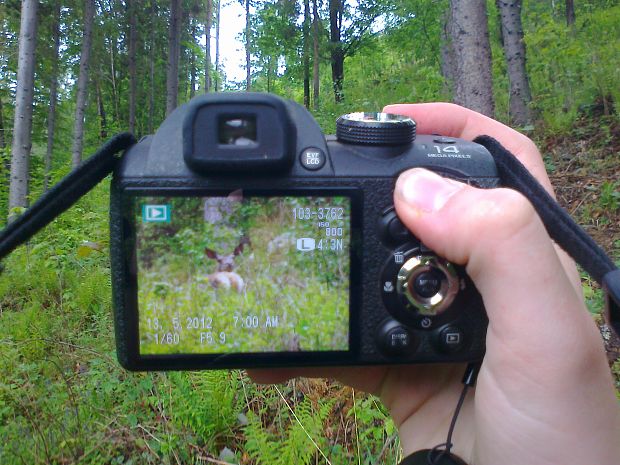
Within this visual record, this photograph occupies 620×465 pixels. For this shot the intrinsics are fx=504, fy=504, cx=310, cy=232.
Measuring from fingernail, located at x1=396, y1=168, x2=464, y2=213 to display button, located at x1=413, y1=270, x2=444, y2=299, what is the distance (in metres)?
0.13

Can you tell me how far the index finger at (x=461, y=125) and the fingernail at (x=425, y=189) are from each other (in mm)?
432

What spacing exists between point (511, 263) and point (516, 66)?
5830mm

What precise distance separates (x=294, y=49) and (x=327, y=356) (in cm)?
1700

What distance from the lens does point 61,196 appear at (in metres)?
0.93

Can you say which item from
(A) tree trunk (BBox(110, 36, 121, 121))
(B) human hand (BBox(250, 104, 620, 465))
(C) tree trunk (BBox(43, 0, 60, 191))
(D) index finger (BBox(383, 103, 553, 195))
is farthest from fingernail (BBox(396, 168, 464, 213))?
(A) tree trunk (BBox(110, 36, 121, 121))

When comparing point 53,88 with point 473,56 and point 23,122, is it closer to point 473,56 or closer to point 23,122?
point 23,122

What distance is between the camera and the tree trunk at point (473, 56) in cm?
379

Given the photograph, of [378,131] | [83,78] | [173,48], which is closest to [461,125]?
[378,131]

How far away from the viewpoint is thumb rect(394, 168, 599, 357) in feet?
2.63

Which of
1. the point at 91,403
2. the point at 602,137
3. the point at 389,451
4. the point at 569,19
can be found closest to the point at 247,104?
the point at 389,451

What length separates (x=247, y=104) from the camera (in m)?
0.88

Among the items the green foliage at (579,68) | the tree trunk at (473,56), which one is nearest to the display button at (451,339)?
the tree trunk at (473,56)

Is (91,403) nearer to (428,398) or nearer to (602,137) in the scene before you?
(428,398)

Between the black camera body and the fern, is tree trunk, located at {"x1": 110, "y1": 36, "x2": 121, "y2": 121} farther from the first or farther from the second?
the black camera body
